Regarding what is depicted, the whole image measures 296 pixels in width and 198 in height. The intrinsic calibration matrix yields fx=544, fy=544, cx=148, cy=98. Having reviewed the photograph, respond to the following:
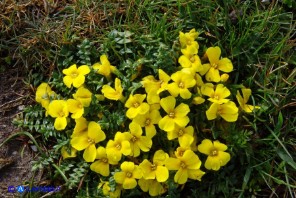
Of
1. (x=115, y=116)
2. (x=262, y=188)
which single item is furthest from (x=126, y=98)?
(x=262, y=188)

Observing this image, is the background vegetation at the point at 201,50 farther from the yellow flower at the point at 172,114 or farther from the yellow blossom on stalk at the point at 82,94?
the yellow flower at the point at 172,114

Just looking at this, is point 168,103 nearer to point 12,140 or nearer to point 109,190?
point 109,190

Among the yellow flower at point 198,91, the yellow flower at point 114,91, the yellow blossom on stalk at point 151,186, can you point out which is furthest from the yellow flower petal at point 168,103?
the yellow blossom on stalk at point 151,186

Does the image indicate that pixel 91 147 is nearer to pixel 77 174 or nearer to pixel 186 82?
pixel 77 174

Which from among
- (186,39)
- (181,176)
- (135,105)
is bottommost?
(181,176)

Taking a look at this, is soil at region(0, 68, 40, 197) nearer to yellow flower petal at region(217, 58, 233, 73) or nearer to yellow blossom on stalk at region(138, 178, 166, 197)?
yellow blossom on stalk at region(138, 178, 166, 197)

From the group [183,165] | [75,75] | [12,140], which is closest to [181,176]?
[183,165]
